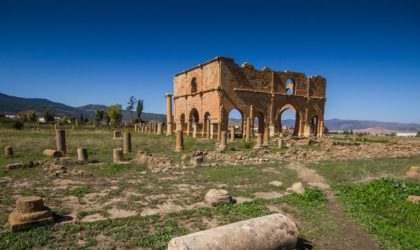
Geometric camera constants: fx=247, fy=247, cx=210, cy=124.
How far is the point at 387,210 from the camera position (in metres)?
6.34

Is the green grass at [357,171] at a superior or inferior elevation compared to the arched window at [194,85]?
inferior

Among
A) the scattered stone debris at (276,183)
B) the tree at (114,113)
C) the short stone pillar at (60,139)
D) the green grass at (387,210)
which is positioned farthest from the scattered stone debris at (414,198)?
the tree at (114,113)

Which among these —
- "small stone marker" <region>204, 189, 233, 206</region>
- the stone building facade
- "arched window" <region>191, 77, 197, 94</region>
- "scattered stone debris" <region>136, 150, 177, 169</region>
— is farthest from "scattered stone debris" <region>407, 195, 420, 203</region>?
"arched window" <region>191, 77, 197, 94</region>

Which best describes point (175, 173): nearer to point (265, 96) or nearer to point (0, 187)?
point (0, 187)

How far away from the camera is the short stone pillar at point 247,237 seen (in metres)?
3.44

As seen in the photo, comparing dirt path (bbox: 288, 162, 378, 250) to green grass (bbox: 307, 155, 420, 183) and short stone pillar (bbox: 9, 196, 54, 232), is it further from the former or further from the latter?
short stone pillar (bbox: 9, 196, 54, 232)

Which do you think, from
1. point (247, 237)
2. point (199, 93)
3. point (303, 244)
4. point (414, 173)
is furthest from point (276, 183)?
point (199, 93)

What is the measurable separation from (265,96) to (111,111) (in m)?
42.7

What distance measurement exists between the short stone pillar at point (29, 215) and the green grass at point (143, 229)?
0.16 metres

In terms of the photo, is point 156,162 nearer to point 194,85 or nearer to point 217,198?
point 217,198

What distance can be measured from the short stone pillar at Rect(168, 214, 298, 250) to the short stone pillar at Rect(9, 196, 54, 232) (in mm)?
3202

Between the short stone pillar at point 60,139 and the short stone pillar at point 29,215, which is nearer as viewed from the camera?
the short stone pillar at point 29,215

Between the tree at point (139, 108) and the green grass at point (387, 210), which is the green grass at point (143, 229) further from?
the tree at point (139, 108)

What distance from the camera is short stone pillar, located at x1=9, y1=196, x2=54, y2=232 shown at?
471cm
